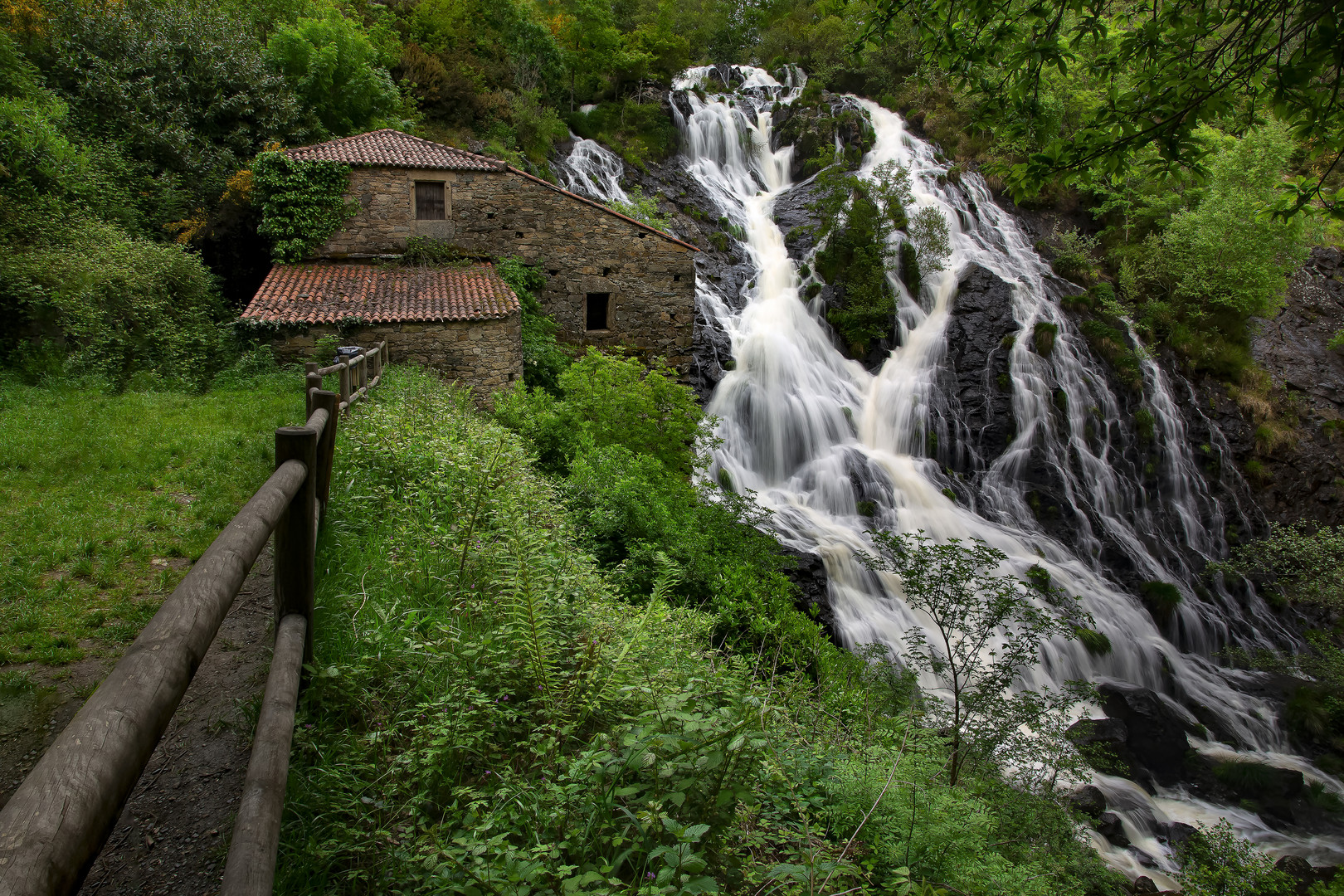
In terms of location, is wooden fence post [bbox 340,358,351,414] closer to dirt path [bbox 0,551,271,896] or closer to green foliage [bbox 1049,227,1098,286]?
dirt path [bbox 0,551,271,896]

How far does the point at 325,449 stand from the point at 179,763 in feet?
4.93

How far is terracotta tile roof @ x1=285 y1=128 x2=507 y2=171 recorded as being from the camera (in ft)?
45.8

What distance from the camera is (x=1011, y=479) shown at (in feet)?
46.3

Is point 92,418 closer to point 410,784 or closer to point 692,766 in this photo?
point 410,784

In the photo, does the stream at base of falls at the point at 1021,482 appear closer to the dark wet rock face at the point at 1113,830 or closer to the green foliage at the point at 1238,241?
the dark wet rock face at the point at 1113,830

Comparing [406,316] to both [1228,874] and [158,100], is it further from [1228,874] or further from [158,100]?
[1228,874]

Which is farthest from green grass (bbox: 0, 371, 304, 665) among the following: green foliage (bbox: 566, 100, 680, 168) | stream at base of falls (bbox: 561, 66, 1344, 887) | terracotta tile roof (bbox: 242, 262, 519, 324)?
green foliage (bbox: 566, 100, 680, 168)

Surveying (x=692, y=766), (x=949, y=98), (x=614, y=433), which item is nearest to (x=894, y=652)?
(x=614, y=433)

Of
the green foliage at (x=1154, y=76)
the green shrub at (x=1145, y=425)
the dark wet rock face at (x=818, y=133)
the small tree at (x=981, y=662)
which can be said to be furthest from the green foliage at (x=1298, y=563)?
the dark wet rock face at (x=818, y=133)

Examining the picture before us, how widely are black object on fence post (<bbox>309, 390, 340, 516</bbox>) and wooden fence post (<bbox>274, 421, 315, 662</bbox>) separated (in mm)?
901

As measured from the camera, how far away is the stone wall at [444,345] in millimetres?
11898

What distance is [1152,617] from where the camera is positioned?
1223 cm

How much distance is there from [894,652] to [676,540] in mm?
4449

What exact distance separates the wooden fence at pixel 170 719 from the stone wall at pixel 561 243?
13.0m
